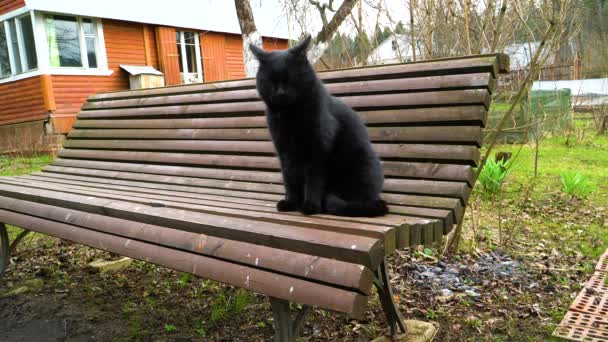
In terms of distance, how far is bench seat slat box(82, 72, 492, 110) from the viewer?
2.11 meters

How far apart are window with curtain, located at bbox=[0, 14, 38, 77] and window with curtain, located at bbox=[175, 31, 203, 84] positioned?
464 centimetres

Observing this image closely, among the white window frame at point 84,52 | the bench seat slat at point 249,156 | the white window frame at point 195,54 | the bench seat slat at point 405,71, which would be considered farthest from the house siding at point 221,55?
the bench seat slat at point 405,71

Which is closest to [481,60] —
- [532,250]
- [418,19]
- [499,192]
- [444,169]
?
[444,169]

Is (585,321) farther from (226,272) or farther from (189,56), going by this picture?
(189,56)

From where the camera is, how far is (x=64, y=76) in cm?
1120

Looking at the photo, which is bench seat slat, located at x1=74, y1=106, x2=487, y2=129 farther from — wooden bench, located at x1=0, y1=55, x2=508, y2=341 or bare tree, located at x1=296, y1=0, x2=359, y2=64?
bare tree, located at x1=296, y1=0, x2=359, y2=64

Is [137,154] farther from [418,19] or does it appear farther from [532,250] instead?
[532,250]

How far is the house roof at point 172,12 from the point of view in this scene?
1113 centimetres

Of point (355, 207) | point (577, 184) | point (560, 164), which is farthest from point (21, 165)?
point (560, 164)

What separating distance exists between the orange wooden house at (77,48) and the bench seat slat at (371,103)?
6.51 m

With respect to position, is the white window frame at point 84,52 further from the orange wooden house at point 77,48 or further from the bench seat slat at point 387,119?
the bench seat slat at point 387,119

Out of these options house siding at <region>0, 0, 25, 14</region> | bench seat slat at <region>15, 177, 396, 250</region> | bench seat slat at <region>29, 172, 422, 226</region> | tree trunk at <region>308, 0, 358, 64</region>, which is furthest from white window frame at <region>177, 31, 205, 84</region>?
bench seat slat at <region>15, 177, 396, 250</region>

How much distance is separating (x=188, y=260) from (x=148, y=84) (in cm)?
1190

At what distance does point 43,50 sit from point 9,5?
1756 millimetres
